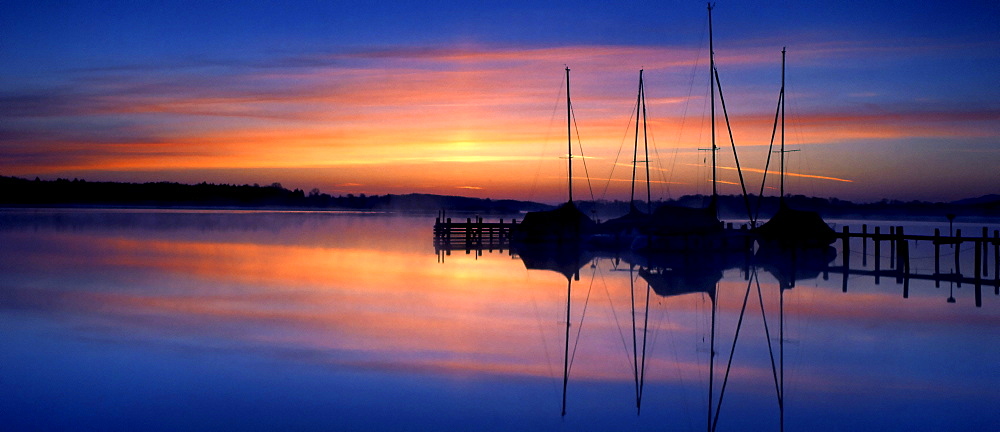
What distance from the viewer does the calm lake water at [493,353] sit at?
10.1 metres

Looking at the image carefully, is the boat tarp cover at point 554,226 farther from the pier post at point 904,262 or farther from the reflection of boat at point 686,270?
the pier post at point 904,262

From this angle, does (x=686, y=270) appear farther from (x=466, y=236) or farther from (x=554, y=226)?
(x=466, y=236)

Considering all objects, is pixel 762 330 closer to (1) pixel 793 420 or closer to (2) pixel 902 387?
(2) pixel 902 387

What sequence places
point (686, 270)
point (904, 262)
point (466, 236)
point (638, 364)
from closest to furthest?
point (638, 364) < point (904, 262) < point (686, 270) < point (466, 236)

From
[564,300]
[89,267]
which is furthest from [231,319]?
[89,267]

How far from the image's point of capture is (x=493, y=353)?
13812 mm

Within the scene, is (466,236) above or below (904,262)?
above

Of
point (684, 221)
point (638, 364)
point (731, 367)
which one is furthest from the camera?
point (684, 221)

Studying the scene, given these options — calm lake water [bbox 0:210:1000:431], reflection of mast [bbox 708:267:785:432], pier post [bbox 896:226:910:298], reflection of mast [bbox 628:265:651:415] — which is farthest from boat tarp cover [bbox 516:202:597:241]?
reflection of mast [bbox 628:265:651:415]

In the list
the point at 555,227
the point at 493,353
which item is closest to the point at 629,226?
the point at 555,227

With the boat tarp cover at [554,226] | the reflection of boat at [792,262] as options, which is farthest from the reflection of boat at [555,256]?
the reflection of boat at [792,262]

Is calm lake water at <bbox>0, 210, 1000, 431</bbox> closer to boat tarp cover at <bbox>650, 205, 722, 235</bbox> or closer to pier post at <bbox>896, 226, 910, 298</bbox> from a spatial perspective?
pier post at <bbox>896, 226, 910, 298</bbox>

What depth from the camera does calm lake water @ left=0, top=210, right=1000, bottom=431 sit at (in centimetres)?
1011

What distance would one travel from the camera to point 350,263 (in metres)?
33.4
